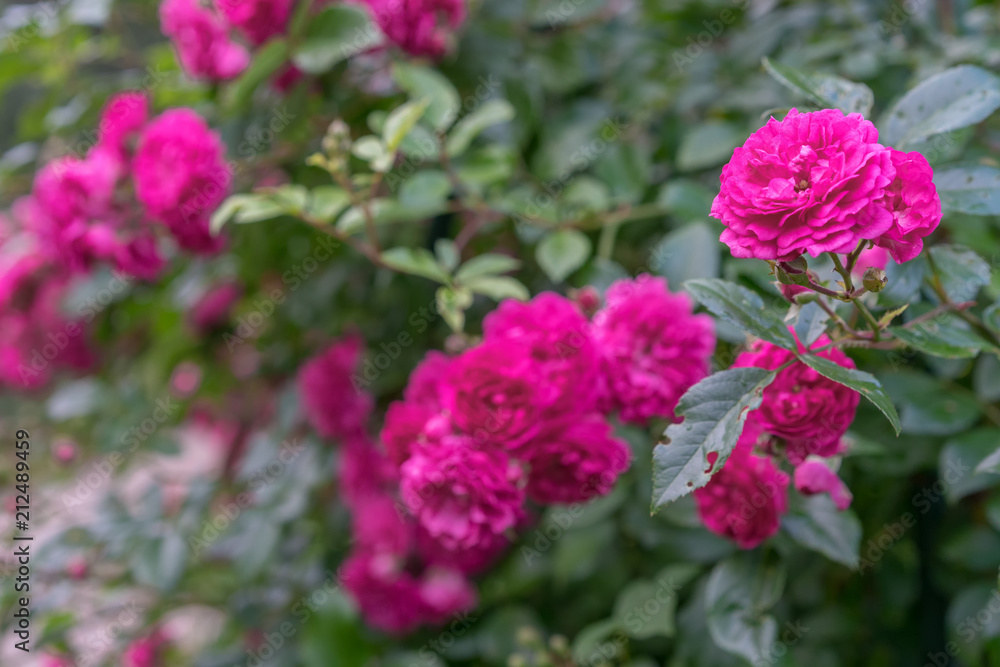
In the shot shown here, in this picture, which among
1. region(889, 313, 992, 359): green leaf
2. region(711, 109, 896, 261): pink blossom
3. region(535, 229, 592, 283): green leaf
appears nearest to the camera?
region(711, 109, 896, 261): pink blossom

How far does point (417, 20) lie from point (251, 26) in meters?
0.24

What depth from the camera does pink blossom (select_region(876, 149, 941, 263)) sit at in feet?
1.51

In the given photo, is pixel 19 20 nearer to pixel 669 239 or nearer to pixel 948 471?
pixel 669 239

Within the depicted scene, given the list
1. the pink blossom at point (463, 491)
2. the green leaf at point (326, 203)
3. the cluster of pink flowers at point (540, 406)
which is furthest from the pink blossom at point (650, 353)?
the green leaf at point (326, 203)

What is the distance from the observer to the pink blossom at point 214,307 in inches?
62.2

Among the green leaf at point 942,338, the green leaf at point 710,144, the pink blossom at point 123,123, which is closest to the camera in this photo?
the green leaf at point 942,338

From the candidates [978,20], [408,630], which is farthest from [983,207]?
[408,630]

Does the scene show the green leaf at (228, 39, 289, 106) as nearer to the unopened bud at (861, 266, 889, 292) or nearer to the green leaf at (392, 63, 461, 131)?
the green leaf at (392, 63, 461, 131)

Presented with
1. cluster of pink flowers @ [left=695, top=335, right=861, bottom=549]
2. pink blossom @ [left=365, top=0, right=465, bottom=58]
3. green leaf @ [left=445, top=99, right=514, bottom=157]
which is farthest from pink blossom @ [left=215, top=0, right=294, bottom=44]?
cluster of pink flowers @ [left=695, top=335, right=861, bottom=549]

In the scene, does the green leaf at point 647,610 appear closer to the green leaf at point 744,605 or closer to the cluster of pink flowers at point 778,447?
the green leaf at point 744,605

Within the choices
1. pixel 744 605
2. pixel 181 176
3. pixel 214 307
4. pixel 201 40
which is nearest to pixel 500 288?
pixel 744 605

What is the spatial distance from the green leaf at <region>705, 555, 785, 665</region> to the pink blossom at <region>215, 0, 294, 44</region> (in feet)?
2.98

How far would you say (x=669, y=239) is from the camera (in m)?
0.88

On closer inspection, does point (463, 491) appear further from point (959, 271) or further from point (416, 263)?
point (959, 271)
